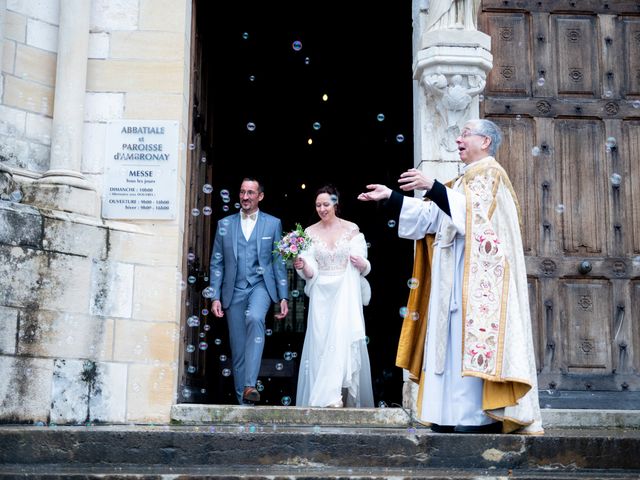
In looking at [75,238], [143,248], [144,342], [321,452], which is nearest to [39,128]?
[75,238]

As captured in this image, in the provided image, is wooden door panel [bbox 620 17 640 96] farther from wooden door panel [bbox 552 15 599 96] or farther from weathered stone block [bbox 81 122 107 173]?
weathered stone block [bbox 81 122 107 173]

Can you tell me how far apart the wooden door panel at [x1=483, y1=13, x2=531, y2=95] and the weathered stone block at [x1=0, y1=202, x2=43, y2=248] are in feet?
12.0

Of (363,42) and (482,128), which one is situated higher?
(363,42)

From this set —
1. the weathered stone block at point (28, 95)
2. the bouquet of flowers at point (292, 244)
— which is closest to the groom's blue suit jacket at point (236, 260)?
the bouquet of flowers at point (292, 244)

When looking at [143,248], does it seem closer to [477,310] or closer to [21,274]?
[21,274]

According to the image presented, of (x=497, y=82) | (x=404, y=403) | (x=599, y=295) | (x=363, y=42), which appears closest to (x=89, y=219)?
(x=404, y=403)

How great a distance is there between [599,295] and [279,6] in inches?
216

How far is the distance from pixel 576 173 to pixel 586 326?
121cm

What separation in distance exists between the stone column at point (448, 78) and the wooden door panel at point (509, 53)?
1.18 ft

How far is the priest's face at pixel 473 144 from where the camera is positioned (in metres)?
6.11

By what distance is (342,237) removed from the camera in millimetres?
8125

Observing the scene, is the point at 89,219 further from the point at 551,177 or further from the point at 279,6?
the point at 279,6

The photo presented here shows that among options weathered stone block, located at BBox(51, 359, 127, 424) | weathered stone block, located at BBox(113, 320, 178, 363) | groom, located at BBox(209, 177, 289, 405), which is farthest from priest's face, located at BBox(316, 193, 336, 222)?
weathered stone block, located at BBox(51, 359, 127, 424)

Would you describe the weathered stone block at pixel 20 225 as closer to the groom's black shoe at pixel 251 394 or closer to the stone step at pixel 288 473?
the groom's black shoe at pixel 251 394
